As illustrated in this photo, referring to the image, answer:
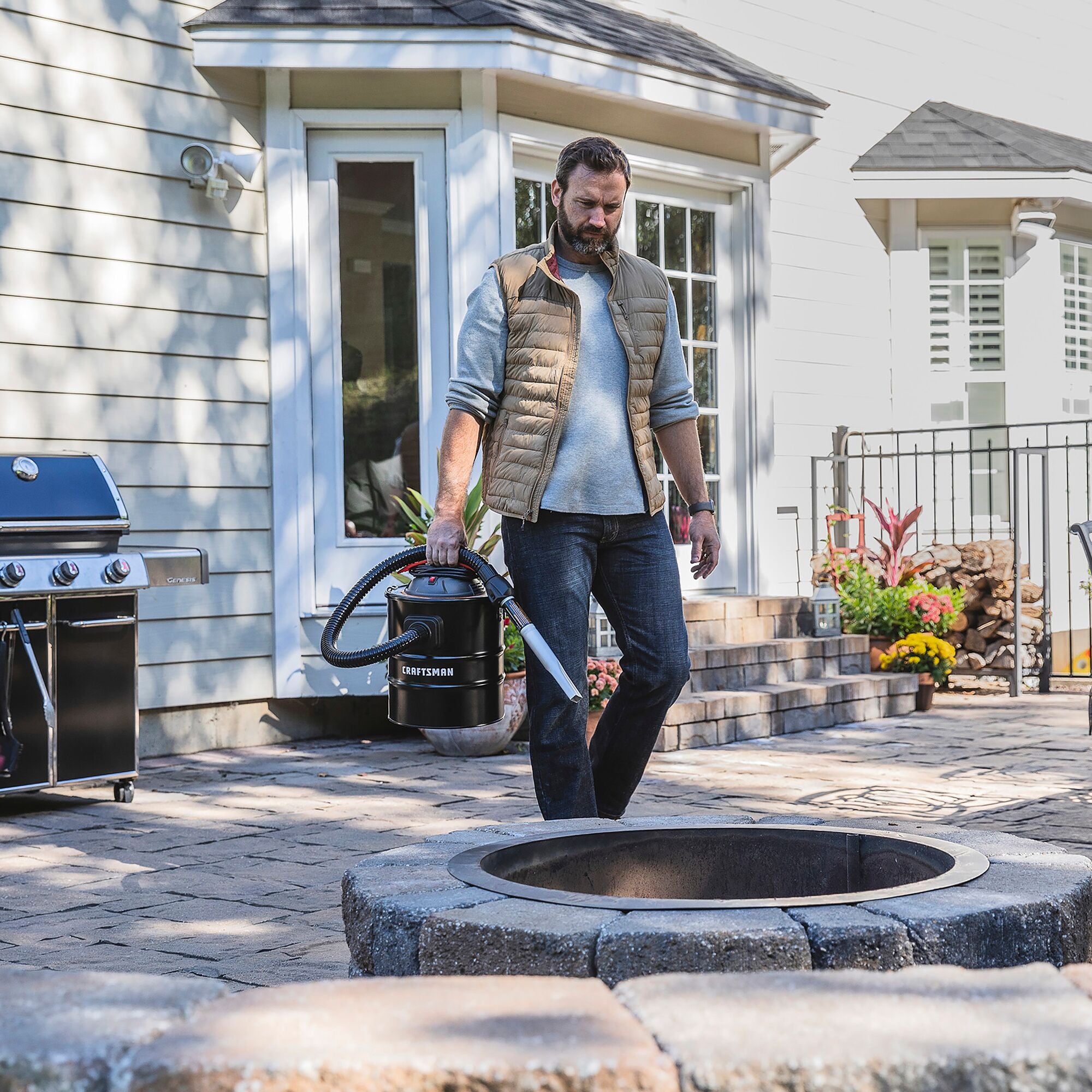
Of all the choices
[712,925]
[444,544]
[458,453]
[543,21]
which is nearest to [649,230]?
[543,21]

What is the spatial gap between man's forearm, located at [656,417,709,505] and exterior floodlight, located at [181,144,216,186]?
3770 millimetres

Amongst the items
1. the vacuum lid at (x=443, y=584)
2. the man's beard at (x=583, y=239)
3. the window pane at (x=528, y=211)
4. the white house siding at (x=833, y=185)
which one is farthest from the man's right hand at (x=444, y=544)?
the white house siding at (x=833, y=185)

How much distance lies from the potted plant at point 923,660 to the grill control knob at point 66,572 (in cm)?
514

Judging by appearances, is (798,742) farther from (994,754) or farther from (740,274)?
(740,274)

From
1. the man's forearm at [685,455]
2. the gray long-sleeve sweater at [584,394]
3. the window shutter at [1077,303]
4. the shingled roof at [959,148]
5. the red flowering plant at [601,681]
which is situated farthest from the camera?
the window shutter at [1077,303]

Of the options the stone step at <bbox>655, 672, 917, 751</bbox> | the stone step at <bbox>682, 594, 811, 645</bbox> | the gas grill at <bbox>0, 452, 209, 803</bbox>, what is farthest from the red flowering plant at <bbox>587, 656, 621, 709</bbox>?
the gas grill at <bbox>0, 452, 209, 803</bbox>

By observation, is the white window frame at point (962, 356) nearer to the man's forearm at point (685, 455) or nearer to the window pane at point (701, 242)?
the window pane at point (701, 242)

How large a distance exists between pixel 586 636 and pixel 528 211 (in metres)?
4.85

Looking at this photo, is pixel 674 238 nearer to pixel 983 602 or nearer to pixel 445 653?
pixel 983 602

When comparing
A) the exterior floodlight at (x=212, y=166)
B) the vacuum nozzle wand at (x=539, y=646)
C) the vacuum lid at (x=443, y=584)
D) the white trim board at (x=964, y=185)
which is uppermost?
the white trim board at (x=964, y=185)

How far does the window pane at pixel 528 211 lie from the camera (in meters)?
7.90

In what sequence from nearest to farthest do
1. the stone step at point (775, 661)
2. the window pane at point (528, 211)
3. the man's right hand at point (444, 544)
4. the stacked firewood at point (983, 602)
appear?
1. the man's right hand at point (444, 544)
2. the stone step at point (775, 661)
3. the window pane at point (528, 211)
4. the stacked firewood at point (983, 602)

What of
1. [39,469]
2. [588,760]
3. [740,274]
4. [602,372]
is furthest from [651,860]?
[740,274]

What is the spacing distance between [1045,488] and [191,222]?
516 cm
